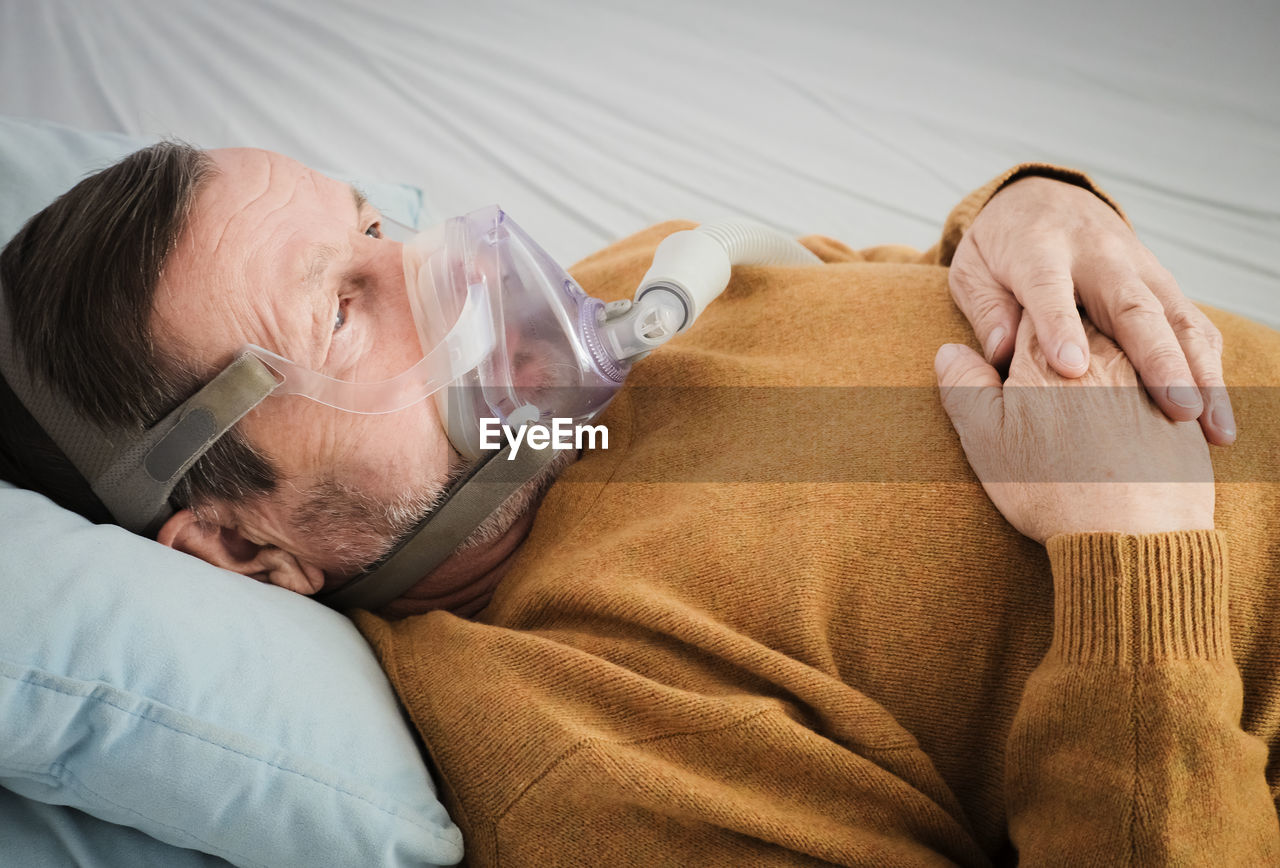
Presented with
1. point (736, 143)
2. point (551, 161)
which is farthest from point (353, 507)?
point (736, 143)

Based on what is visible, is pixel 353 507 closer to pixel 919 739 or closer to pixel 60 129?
pixel 919 739

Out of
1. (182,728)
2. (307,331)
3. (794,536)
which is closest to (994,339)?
(794,536)

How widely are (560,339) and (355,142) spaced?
1206mm

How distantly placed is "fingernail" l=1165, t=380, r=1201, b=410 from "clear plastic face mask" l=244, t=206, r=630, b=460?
590 millimetres

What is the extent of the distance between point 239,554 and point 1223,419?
112 centimetres

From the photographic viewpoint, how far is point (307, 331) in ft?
3.36

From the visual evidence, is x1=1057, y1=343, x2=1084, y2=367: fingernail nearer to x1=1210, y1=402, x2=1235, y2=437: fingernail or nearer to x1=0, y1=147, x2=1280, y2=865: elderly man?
x1=0, y1=147, x2=1280, y2=865: elderly man

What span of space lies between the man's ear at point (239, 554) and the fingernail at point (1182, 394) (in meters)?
0.99

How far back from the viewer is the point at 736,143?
2.04m

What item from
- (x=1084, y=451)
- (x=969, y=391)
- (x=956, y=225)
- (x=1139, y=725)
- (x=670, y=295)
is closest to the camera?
(x=1139, y=725)

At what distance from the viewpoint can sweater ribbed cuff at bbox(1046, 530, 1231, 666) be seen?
78 centimetres

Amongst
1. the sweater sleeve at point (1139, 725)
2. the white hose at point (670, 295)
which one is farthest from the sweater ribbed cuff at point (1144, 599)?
the white hose at point (670, 295)

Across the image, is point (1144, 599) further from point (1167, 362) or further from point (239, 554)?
point (239, 554)

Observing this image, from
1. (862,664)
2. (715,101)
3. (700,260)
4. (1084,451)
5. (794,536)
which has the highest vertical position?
(715,101)
